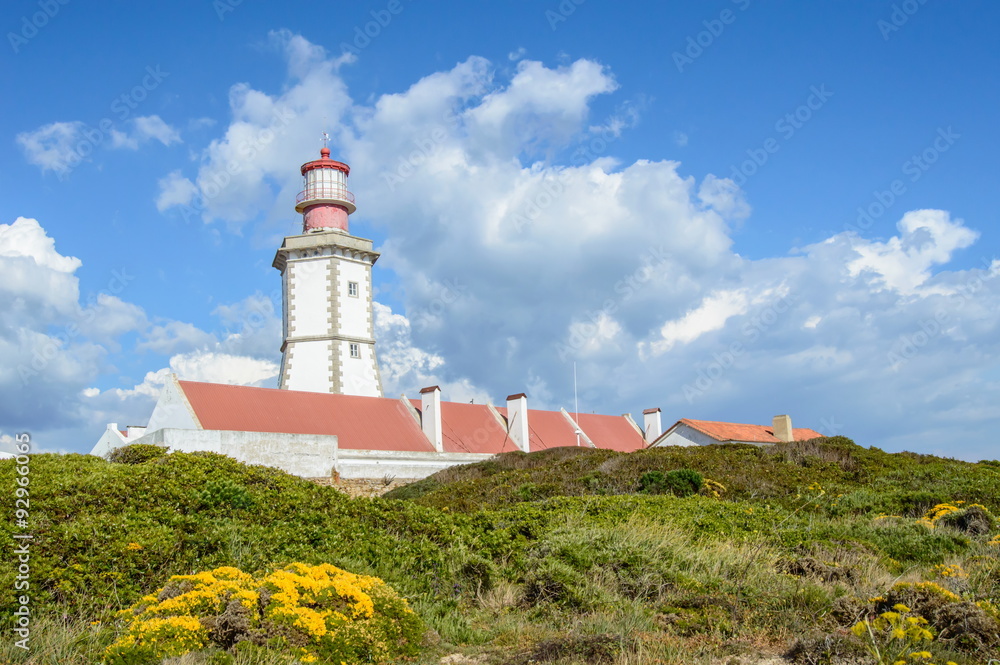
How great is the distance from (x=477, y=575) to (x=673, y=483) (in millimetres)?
7674

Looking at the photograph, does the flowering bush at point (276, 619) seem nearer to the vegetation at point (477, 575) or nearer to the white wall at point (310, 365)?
the vegetation at point (477, 575)

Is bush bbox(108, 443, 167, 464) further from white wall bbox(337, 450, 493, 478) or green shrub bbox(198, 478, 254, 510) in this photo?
white wall bbox(337, 450, 493, 478)

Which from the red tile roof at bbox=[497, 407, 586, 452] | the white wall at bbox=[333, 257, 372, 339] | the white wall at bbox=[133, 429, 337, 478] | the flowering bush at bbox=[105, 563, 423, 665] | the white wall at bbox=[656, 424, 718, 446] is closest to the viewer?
the flowering bush at bbox=[105, 563, 423, 665]

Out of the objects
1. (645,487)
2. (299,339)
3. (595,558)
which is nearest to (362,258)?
(299,339)

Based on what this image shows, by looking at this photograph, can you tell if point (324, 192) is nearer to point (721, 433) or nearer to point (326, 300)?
point (326, 300)

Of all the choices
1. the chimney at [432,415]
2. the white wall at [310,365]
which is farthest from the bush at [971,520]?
the white wall at [310,365]

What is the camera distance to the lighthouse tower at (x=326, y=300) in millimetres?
27828

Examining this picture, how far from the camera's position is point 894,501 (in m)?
13.2

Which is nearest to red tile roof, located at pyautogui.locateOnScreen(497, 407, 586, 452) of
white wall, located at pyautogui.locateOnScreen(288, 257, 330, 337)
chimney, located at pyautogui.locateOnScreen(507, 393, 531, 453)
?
chimney, located at pyautogui.locateOnScreen(507, 393, 531, 453)

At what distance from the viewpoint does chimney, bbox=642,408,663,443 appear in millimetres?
34906

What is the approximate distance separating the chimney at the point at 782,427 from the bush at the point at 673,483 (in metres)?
19.9

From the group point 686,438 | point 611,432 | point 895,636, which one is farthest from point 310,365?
point 895,636

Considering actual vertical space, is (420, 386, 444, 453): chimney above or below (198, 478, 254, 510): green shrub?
above

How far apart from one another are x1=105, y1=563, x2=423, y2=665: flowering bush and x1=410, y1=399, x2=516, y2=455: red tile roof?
811 inches
